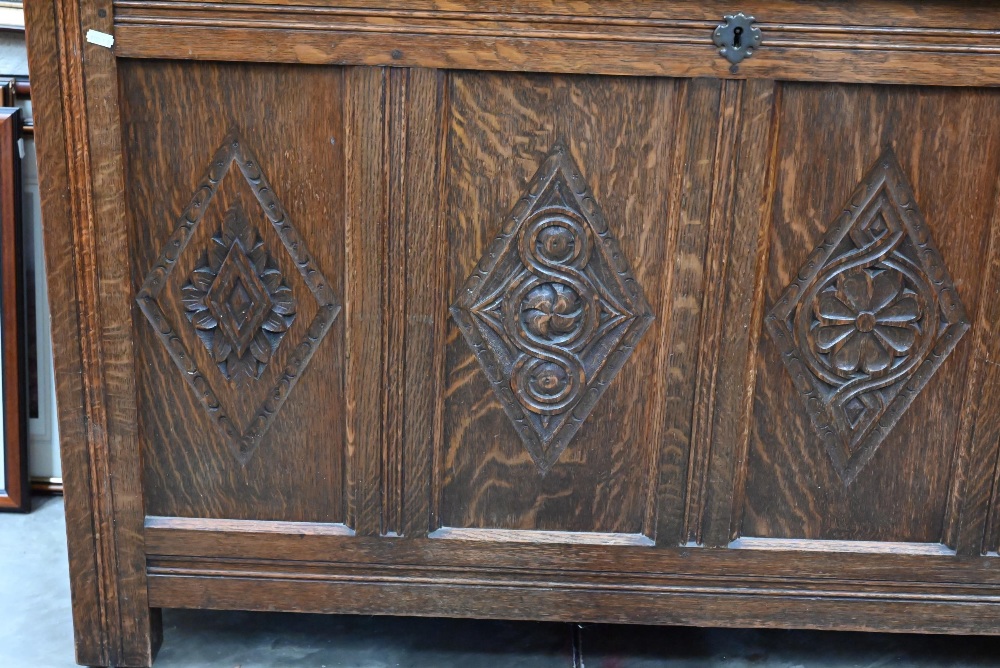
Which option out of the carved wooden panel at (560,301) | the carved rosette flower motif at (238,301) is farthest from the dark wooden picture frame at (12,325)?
the carved wooden panel at (560,301)

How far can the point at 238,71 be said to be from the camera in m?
1.51

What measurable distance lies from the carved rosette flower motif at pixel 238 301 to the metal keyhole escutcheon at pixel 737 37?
29.1 inches

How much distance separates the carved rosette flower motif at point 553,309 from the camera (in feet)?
5.13

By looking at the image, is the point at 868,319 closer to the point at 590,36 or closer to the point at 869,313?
the point at 869,313

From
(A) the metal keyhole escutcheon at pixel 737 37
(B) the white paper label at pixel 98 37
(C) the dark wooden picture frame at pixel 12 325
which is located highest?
(A) the metal keyhole escutcheon at pixel 737 37

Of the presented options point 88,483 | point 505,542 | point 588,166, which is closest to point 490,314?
point 588,166

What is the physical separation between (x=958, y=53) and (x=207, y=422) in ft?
4.14

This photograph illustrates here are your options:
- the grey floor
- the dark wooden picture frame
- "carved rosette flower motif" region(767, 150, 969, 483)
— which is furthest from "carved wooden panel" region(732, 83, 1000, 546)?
the dark wooden picture frame

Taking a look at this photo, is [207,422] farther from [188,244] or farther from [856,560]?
[856,560]

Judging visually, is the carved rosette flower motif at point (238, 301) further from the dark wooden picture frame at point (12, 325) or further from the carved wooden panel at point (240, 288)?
the dark wooden picture frame at point (12, 325)

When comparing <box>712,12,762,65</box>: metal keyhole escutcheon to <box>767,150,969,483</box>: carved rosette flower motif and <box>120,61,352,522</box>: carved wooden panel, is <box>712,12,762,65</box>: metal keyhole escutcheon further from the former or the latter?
<box>120,61,352,522</box>: carved wooden panel

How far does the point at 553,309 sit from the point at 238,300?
487 millimetres

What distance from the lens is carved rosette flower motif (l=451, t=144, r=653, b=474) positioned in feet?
5.13

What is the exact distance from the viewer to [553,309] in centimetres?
160
